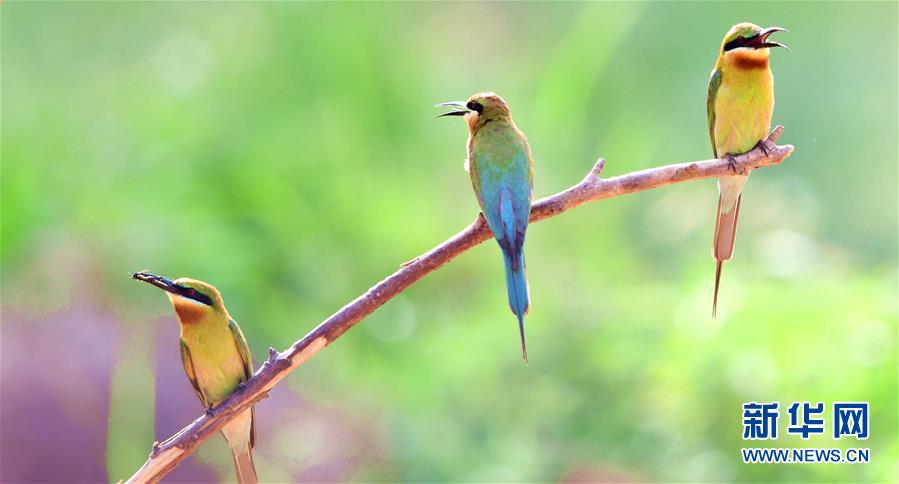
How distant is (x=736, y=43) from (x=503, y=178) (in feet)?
2.31

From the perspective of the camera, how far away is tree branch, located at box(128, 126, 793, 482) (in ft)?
5.96

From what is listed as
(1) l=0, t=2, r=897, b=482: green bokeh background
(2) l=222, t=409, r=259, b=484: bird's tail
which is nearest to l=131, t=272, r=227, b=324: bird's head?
A: (2) l=222, t=409, r=259, b=484: bird's tail

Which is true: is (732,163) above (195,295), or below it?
above

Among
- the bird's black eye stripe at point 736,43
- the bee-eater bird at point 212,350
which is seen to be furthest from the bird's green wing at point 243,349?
the bird's black eye stripe at point 736,43

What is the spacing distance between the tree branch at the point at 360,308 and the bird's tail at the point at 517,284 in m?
0.06

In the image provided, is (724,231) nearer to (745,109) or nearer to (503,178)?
(745,109)

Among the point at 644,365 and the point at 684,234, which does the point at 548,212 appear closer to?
the point at 644,365

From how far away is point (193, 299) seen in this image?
7.23 ft

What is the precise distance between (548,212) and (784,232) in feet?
7.70

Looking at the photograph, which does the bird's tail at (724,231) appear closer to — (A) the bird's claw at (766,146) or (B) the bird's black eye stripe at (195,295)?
(A) the bird's claw at (766,146)

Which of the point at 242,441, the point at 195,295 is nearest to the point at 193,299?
the point at 195,295

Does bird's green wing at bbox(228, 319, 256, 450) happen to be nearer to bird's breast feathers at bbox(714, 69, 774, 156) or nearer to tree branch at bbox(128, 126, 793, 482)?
tree branch at bbox(128, 126, 793, 482)

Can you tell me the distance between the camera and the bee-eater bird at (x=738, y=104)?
8.10ft

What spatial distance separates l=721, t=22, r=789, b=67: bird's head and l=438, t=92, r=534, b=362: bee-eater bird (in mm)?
561
